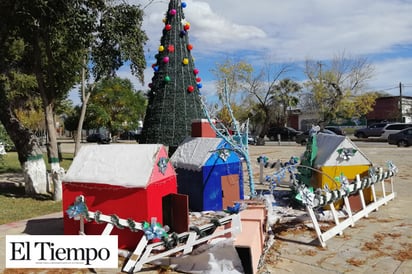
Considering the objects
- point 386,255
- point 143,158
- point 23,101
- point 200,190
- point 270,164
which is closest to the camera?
point 386,255

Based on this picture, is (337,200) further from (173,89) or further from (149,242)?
(173,89)

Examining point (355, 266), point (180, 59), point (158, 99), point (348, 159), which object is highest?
point (180, 59)

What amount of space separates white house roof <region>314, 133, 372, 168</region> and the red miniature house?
10.5 ft

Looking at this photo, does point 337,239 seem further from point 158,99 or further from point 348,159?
point 158,99

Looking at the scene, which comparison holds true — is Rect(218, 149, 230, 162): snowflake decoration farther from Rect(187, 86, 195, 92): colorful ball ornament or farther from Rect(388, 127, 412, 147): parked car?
Rect(388, 127, 412, 147): parked car

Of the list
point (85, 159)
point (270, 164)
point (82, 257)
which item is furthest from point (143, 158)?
point (270, 164)

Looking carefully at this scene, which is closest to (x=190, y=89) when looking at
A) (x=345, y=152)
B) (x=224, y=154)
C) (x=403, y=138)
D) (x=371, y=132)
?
(x=224, y=154)

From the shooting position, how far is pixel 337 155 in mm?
7391

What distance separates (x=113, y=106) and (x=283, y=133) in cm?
1789

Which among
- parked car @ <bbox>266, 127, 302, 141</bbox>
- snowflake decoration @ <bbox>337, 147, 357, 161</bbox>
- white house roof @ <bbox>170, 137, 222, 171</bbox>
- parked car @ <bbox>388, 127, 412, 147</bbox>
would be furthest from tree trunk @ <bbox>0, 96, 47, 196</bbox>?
parked car @ <bbox>266, 127, 302, 141</bbox>

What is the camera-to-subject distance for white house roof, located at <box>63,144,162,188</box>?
5332 mm

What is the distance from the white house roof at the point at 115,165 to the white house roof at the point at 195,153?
1.80 m

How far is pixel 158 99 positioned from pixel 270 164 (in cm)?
348

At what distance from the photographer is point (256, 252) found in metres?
4.56
